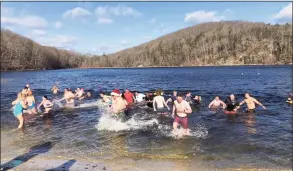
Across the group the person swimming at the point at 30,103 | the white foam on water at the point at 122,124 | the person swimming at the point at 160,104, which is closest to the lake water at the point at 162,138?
the white foam on water at the point at 122,124

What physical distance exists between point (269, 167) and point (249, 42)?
599 ft

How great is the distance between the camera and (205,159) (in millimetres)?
11570

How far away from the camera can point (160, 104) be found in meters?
19.4

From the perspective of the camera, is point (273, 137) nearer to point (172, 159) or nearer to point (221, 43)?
point (172, 159)

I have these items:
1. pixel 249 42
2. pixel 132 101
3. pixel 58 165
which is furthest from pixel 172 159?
pixel 249 42

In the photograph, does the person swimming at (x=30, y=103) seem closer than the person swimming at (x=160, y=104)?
No

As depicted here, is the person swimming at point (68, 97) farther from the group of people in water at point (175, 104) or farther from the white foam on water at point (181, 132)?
the white foam on water at point (181, 132)

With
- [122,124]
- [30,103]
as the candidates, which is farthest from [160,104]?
[30,103]

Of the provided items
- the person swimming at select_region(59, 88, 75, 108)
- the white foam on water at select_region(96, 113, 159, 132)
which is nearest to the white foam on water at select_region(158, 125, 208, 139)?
the white foam on water at select_region(96, 113, 159, 132)

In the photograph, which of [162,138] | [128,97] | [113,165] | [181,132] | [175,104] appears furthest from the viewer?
[128,97]

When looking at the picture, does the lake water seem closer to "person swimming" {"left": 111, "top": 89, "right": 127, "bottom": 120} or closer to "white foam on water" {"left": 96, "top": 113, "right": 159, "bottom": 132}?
"white foam on water" {"left": 96, "top": 113, "right": 159, "bottom": 132}

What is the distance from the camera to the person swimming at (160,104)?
62.7 feet

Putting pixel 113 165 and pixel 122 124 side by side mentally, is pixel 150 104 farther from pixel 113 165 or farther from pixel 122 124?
pixel 113 165

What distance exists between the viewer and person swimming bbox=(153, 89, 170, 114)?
19109 mm
